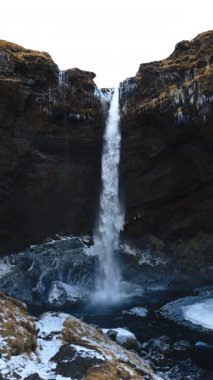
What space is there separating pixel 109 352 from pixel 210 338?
25.7 feet

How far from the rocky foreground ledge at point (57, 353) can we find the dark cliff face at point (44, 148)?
16.5m

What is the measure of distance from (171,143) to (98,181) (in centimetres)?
563

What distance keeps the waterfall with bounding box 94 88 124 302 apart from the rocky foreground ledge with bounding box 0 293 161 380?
625 inches

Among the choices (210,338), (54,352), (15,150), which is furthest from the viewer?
(15,150)

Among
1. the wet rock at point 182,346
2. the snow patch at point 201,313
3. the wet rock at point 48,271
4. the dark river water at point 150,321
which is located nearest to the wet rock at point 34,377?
the dark river water at point 150,321

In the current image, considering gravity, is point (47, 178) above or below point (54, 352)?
above

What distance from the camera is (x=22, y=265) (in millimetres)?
29484

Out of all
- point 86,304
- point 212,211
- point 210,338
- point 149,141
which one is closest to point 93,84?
point 149,141

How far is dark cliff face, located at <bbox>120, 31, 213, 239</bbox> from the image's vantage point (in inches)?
1121

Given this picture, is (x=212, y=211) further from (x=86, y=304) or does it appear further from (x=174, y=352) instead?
(x=174, y=352)

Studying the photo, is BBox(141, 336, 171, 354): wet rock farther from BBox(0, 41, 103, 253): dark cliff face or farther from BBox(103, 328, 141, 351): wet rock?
BBox(0, 41, 103, 253): dark cliff face

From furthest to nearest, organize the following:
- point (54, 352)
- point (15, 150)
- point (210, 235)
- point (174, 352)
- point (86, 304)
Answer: point (210, 235) → point (15, 150) → point (86, 304) → point (174, 352) → point (54, 352)

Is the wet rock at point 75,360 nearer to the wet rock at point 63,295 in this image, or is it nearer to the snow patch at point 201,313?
the snow patch at point 201,313

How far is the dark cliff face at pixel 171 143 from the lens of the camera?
28.5 meters
